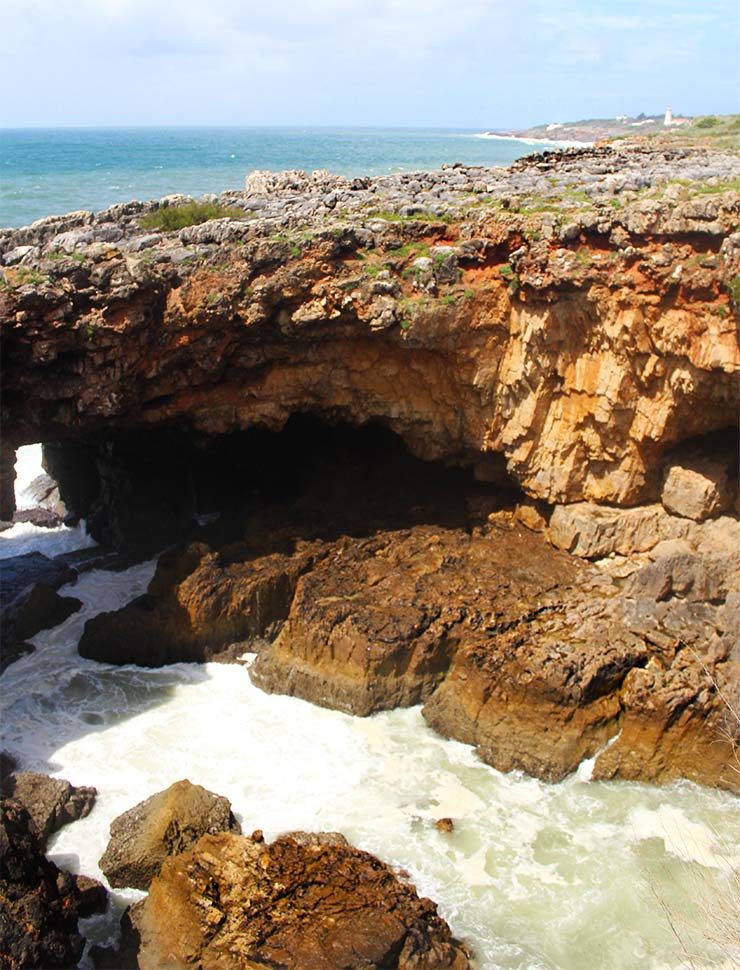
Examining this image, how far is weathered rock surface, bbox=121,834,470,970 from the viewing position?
10.8m

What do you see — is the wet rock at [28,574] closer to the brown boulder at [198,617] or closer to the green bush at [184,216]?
the brown boulder at [198,617]

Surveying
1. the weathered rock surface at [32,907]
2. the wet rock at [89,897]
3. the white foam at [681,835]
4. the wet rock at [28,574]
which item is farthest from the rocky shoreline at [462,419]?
the weathered rock surface at [32,907]

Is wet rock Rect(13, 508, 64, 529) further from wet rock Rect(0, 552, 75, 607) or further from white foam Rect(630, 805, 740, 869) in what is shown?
white foam Rect(630, 805, 740, 869)

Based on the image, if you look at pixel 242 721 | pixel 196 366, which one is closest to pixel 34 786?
pixel 242 721

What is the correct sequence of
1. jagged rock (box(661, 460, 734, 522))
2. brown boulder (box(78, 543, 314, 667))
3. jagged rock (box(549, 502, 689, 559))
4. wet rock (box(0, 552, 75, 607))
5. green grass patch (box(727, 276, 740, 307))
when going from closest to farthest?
green grass patch (box(727, 276, 740, 307)) < jagged rock (box(661, 460, 734, 522)) < jagged rock (box(549, 502, 689, 559)) < brown boulder (box(78, 543, 314, 667)) < wet rock (box(0, 552, 75, 607))

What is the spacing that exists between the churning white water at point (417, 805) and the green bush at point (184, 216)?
963 cm

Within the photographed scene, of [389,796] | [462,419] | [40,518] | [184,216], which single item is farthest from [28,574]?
[462,419]

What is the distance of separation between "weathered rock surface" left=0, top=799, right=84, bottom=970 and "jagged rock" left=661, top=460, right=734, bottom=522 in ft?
42.2

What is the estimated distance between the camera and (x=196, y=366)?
17.3m

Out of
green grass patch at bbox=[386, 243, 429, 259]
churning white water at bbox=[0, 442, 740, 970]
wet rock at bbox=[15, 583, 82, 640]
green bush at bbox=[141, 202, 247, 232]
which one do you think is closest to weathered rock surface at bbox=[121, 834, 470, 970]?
churning white water at bbox=[0, 442, 740, 970]

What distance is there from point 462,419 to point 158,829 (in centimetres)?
1016

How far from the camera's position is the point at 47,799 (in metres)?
13.5

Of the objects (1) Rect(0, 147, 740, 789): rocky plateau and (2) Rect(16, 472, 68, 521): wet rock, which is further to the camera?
(2) Rect(16, 472, 68, 521): wet rock

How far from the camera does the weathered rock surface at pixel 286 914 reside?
10.8 metres
